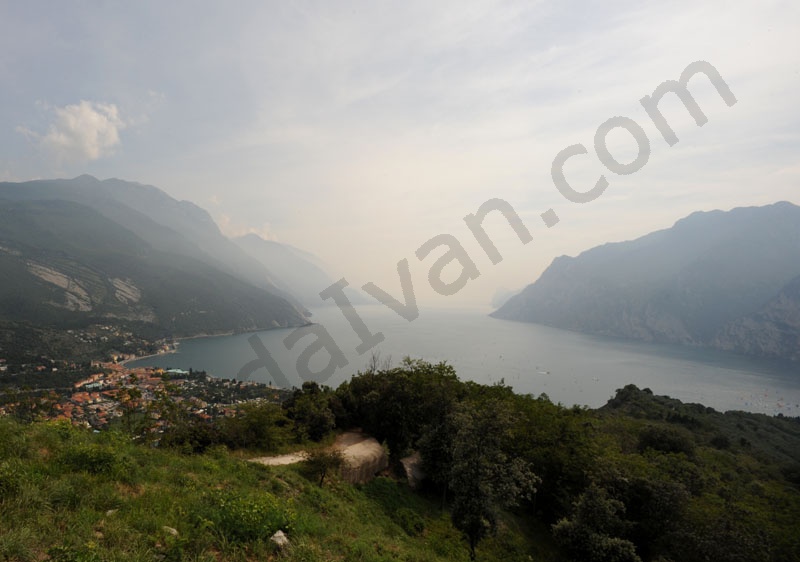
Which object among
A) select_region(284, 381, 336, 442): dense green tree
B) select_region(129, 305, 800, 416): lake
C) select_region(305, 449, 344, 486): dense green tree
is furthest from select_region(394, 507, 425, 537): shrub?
select_region(129, 305, 800, 416): lake

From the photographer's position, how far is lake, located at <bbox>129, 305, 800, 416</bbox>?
100438 mm

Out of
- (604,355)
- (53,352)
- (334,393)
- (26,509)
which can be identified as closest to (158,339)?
(53,352)

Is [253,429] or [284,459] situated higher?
[253,429]

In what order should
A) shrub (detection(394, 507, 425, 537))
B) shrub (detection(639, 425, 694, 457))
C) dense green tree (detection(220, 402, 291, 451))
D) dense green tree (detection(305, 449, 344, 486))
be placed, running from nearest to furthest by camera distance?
dense green tree (detection(305, 449, 344, 486)), shrub (detection(394, 507, 425, 537)), dense green tree (detection(220, 402, 291, 451)), shrub (detection(639, 425, 694, 457))

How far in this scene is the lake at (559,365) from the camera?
100m

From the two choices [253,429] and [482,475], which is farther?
[253,429]

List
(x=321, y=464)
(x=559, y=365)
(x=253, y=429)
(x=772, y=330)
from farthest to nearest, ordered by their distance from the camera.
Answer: (x=772, y=330) → (x=559, y=365) → (x=253, y=429) → (x=321, y=464)

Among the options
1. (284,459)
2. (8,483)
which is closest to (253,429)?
(284,459)

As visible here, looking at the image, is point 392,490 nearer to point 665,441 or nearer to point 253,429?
point 253,429

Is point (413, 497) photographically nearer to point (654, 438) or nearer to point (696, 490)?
point (696, 490)

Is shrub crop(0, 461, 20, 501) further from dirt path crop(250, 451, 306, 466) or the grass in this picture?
dirt path crop(250, 451, 306, 466)

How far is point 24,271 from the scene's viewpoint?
153125 mm

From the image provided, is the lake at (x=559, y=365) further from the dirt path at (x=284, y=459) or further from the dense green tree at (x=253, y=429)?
the dirt path at (x=284, y=459)

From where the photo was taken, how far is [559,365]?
13038cm
